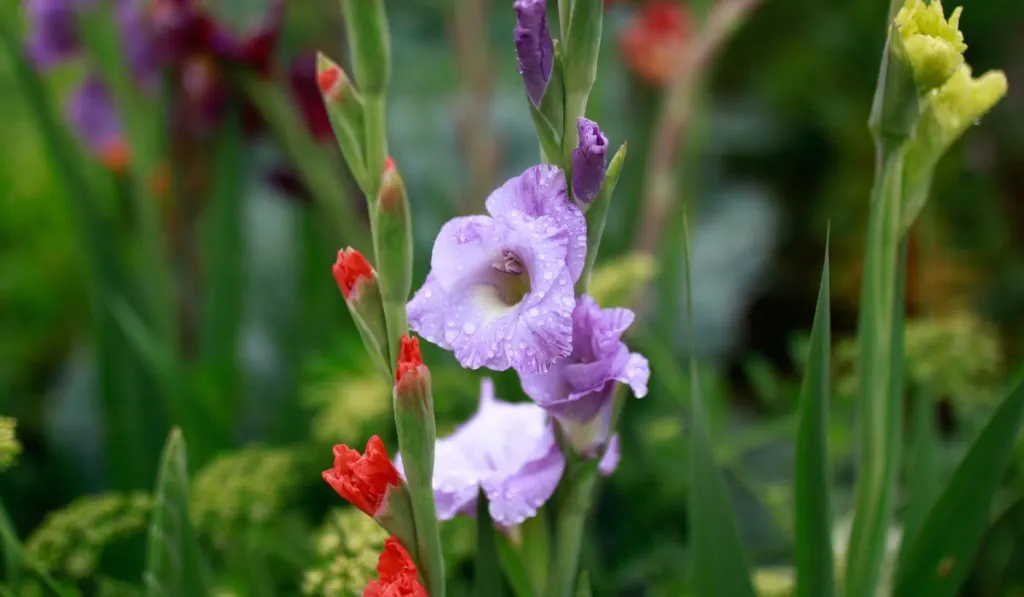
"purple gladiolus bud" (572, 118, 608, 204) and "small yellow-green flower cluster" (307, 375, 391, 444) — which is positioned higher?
"purple gladiolus bud" (572, 118, 608, 204)

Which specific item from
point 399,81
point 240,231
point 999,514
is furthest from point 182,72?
point 999,514

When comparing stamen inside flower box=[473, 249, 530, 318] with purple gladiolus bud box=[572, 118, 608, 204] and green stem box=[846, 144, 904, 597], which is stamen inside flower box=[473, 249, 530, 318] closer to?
purple gladiolus bud box=[572, 118, 608, 204]

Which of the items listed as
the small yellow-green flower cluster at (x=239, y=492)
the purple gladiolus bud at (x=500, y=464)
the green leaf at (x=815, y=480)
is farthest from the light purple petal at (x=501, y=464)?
the small yellow-green flower cluster at (x=239, y=492)

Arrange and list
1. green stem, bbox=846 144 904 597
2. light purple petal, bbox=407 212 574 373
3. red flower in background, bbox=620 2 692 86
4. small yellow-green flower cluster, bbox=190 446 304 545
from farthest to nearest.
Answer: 1. red flower in background, bbox=620 2 692 86
2. small yellow-green flower cluster, bbox=190 446 304 545
3. green stem, bbox=846 144 904 597
4. light purple petal, bbox=407 212 574 373

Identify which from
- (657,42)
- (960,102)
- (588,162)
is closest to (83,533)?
(588,162)

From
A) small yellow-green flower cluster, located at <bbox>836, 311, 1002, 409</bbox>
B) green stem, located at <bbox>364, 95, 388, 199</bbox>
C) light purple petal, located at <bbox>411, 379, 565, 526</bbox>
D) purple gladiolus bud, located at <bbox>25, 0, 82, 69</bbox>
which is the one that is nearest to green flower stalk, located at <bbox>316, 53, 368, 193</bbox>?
green stem, located at <bbox>364, 95, 388, 199</bbox>

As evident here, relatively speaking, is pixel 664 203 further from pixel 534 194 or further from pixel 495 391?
pixel 534 194

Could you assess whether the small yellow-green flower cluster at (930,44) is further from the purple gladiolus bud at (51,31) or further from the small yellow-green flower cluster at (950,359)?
the purple gladiolus bud at (51,31)

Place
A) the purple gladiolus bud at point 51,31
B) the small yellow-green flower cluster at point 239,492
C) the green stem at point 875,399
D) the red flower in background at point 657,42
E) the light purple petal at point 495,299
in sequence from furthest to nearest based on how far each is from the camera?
the red flower in background at point 657,42, the purple gladiolus bud at point 51,31, the small yellow-green flower cluster at point 239,492, the green stem at point 875,399, the light purple petal at point 495,299
